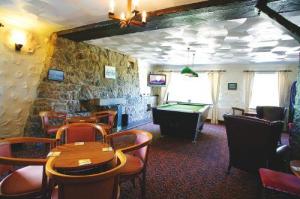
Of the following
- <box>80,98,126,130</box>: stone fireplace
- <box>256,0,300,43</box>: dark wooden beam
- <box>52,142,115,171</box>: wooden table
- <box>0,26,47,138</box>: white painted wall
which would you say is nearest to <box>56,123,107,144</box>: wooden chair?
<box>52,142,115,171</box>: wooden table

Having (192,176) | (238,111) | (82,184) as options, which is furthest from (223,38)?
(238,111)

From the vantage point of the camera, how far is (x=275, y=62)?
6.65 m

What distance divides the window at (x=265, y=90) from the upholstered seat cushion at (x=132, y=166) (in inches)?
250

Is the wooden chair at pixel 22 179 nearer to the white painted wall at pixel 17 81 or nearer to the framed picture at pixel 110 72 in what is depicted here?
the white painted wall at pixel 17 81

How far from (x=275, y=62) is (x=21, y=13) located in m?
7.32

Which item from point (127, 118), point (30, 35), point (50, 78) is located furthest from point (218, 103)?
point (30, 35)

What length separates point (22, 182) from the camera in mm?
1659

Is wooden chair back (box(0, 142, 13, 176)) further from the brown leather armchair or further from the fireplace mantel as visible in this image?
the fireplace mantel

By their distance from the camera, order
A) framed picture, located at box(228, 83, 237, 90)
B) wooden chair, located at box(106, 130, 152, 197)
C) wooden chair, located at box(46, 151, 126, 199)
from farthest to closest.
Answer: framed picture, located at box(228, 83, 237, 90), wooden chair, located at box(106, 130, 152, 197), wooden chair, located at box(46, 151, 126, 199)

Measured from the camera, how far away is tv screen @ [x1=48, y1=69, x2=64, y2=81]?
4.10 m

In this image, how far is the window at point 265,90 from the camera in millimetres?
6880

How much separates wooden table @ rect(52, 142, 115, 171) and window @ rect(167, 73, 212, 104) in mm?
6691

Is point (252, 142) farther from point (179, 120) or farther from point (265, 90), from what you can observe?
point (265, 90)

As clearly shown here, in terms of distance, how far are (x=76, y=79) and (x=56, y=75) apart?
58cm
